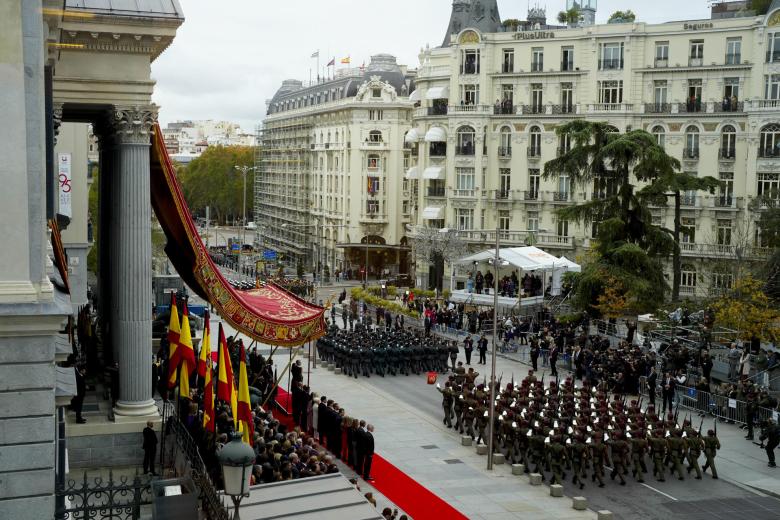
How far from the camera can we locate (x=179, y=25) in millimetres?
20672

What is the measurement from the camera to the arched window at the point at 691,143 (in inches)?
2393

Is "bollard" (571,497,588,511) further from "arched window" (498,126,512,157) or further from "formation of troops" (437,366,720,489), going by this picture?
"arched window" (498,126,512,157)

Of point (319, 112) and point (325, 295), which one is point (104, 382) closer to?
point (325, 295)

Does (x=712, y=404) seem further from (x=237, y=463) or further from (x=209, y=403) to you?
(x=237, y=463)

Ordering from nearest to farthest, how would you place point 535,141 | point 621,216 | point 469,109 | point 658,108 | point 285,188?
point 621,216, point 658,108, point 535,141, point 469,109, point 285,188

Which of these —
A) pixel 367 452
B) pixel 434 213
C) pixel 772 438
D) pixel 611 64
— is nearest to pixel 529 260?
pixel 611 64

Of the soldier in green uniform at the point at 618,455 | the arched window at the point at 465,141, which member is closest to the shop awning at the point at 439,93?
the arched window at the point at 465,141

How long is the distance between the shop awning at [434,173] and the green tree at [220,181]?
8230cm

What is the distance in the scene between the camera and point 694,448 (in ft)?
86.8

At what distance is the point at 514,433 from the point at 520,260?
83.6 feet

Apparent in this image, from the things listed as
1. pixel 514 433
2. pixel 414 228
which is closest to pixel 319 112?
pixel 414 228

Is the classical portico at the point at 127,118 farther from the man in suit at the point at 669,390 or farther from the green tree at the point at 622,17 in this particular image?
the green tree at the point at 622,17

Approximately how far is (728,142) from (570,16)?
15.9 m

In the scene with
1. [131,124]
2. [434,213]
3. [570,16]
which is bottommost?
[434,213]
